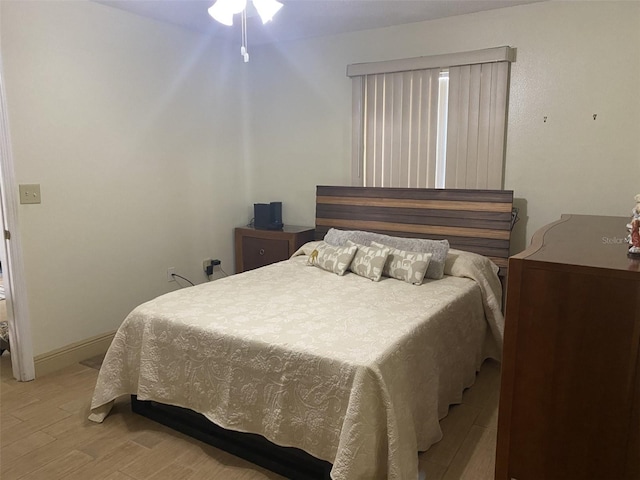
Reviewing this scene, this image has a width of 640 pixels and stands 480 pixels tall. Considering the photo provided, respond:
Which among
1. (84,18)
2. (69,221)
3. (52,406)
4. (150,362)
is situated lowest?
(52,406)

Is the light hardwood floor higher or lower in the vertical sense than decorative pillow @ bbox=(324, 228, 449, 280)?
lower

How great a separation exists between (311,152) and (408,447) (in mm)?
2880

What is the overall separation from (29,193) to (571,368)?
302 cm

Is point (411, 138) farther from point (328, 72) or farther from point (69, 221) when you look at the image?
point (69, 221)

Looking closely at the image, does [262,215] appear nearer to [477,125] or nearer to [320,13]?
[320,13]

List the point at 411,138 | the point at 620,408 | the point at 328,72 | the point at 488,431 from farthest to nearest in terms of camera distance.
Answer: the point at 328,72, the point at 411,138, the point at 488,431, the point at 620,408

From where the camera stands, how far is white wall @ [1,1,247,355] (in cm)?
281

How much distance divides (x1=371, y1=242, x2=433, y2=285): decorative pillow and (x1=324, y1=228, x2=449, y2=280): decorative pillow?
0.09 m

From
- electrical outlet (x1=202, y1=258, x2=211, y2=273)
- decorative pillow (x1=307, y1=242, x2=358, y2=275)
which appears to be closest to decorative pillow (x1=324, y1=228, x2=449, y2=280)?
decorative pillow (x1=307, y1=242, x2=358, y2=275)

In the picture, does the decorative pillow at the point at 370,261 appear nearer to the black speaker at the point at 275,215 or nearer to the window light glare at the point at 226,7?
the black speaker at the point at 275,215

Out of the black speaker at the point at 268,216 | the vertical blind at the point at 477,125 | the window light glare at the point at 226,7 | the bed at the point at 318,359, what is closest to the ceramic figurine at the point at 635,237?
the bed at the point at 318,359

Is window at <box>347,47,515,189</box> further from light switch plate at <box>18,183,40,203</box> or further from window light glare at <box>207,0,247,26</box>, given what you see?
light switch plate at <box>18,183,40,203</box>

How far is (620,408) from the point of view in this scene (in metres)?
1.42

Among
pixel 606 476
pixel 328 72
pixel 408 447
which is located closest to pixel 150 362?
pixel 408 447
